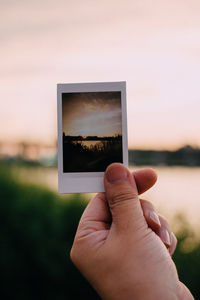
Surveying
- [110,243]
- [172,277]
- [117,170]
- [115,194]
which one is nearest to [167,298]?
[172,277]

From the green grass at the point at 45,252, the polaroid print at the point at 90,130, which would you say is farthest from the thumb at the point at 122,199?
the green grass at the point at 45,252

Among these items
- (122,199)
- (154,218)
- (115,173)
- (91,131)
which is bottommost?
(154,218)

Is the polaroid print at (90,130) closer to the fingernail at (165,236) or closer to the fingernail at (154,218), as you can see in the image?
the fingernail at (154,218)

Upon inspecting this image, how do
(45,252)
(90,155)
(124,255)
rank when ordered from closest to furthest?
(124,255) → (90,155) → (45,252)

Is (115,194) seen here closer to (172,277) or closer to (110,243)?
(110,243)

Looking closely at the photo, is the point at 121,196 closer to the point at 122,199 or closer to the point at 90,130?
the point at 122,199

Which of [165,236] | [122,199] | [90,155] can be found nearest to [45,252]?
[165,236]

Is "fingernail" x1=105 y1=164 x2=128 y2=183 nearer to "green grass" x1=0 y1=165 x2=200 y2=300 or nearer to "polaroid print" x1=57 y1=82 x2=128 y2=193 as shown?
"polaroid print" x1=57 y1=82 x2=128 y2=193

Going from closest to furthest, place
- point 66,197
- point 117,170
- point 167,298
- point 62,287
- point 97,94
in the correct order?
point 167,298 → point 117,170 → point 97,94 → point 62,287 → point 66,197

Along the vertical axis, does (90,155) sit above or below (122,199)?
above
